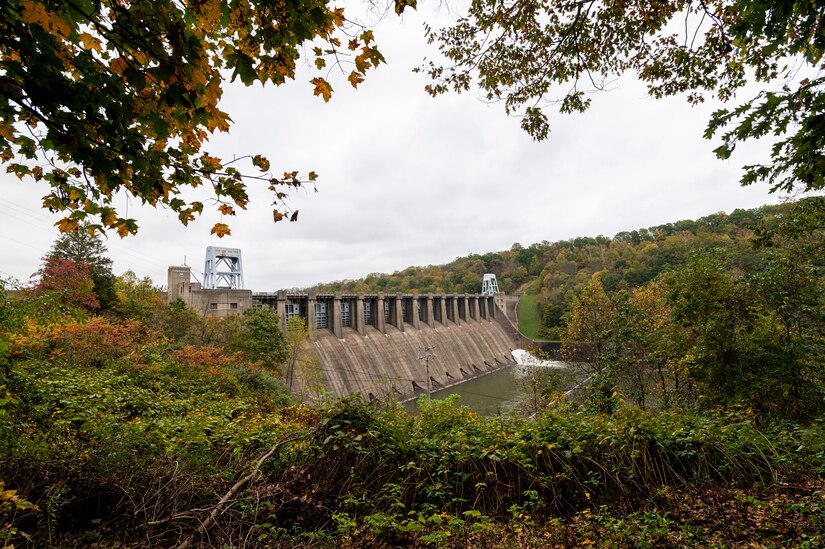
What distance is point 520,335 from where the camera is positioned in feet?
177

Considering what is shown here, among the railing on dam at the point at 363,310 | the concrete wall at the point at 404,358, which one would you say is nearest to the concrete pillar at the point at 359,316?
the railing on dam at the point at 363,310

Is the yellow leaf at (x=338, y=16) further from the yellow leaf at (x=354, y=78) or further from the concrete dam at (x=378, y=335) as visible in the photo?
the concrete dam at (x=378, y=335)

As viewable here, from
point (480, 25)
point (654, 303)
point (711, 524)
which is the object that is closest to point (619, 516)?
point (711, 524)

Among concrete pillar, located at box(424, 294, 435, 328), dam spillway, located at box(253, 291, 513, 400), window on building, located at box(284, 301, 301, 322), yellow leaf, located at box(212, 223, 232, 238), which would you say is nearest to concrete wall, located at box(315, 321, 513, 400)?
dam spillway, located at box(253, 291, 513, 400)

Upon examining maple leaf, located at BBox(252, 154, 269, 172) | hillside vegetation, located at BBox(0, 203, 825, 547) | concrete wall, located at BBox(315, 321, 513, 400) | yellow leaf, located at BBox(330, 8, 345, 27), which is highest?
yellow leaf, located at BBox(330, 8, 345, 27)

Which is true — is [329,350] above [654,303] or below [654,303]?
below

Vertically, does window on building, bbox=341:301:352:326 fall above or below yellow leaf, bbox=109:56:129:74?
below

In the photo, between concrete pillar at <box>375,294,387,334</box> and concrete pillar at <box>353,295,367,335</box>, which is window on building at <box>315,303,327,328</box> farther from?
concrete pillar at <box>375,294,387,334</box>

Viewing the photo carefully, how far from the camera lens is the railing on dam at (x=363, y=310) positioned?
2675 centimetres

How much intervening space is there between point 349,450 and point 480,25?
5022mm

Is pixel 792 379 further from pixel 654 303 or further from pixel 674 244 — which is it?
pixel 674 244

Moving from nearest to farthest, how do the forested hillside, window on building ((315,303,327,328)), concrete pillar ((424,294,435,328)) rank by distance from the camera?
window on building ((315,303,327,328)), concrete pillar ((424,294,435,328)), the forested hillside

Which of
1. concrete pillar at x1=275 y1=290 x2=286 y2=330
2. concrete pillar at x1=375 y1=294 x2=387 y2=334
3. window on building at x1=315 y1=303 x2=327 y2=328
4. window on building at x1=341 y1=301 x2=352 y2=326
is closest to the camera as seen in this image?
concrete pillar at x1=275 y1=290 x2=286 y2=330

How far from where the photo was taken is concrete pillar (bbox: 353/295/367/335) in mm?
30936
